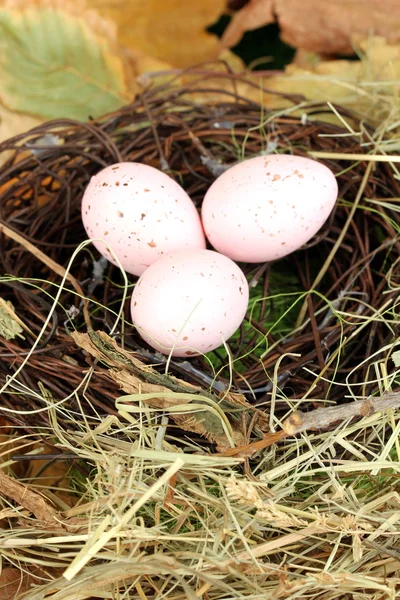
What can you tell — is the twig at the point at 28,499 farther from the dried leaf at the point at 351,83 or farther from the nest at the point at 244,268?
the dried leaf at the point at 351,83

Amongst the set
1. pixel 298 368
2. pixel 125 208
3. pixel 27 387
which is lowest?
pixel 298 368

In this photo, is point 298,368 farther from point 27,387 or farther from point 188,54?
point 188,54

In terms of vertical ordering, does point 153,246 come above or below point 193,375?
above

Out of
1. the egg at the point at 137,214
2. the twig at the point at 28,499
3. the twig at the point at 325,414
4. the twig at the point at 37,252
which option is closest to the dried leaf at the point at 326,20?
the egg at the point at 137,214

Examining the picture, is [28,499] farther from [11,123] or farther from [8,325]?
[11,123]

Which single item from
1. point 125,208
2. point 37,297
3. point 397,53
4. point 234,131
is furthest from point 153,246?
point 397,53

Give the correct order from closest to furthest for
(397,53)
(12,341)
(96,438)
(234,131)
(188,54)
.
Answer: (96,438) → (12,341) → (234,131) → (397,53) → (188,54)

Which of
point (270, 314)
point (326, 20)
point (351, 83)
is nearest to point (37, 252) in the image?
point (270, 314)
